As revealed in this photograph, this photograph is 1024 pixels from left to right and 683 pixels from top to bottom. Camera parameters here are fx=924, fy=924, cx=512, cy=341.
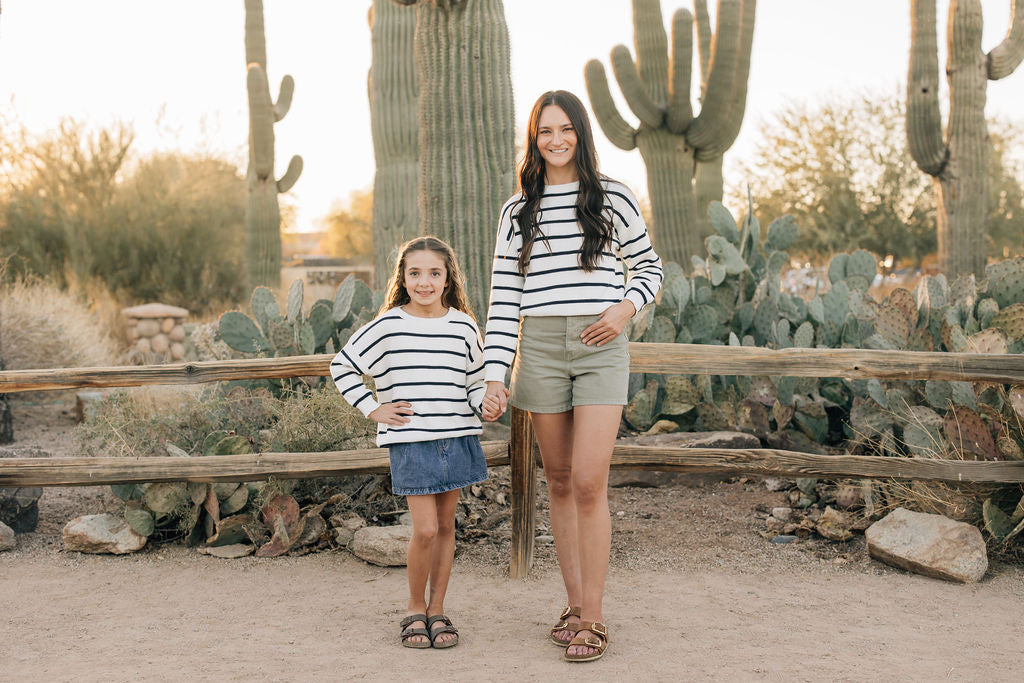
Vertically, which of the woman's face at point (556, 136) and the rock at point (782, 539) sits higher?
the woman's face at point (556, 136)

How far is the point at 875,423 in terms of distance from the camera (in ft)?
17.3

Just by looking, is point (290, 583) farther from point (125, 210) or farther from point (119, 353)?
point (125, 210)

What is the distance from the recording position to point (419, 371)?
327 cm

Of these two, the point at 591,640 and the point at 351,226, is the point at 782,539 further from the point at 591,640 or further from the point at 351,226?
the point at 351,226

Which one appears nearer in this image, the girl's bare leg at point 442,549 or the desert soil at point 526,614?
the desert soil at point 526,614

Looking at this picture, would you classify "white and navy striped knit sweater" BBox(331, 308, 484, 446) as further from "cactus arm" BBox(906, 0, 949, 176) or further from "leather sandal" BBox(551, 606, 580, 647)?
"cactus arm" BBox(906, 0, 949, 176)

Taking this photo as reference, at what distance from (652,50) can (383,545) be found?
8.27 meters

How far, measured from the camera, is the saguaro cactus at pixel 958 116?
10.3 m

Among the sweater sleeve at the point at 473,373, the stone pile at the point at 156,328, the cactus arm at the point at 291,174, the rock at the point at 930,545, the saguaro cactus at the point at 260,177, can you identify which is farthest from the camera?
the cactus arm at the point at 291,174

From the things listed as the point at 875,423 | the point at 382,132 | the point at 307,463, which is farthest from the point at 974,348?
the point at 382,132

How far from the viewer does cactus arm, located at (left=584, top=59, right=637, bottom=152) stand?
11.2 m

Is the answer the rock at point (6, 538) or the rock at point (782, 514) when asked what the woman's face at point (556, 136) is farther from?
the rock at point (6, 538)

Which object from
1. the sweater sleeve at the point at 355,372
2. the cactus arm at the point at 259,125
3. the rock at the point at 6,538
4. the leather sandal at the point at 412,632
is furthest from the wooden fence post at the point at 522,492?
the cactus arm at the point at 259,125

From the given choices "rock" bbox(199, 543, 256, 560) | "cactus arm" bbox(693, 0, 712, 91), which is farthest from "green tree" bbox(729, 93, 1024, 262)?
"rock" bbox(199, 543, 256, 560)
